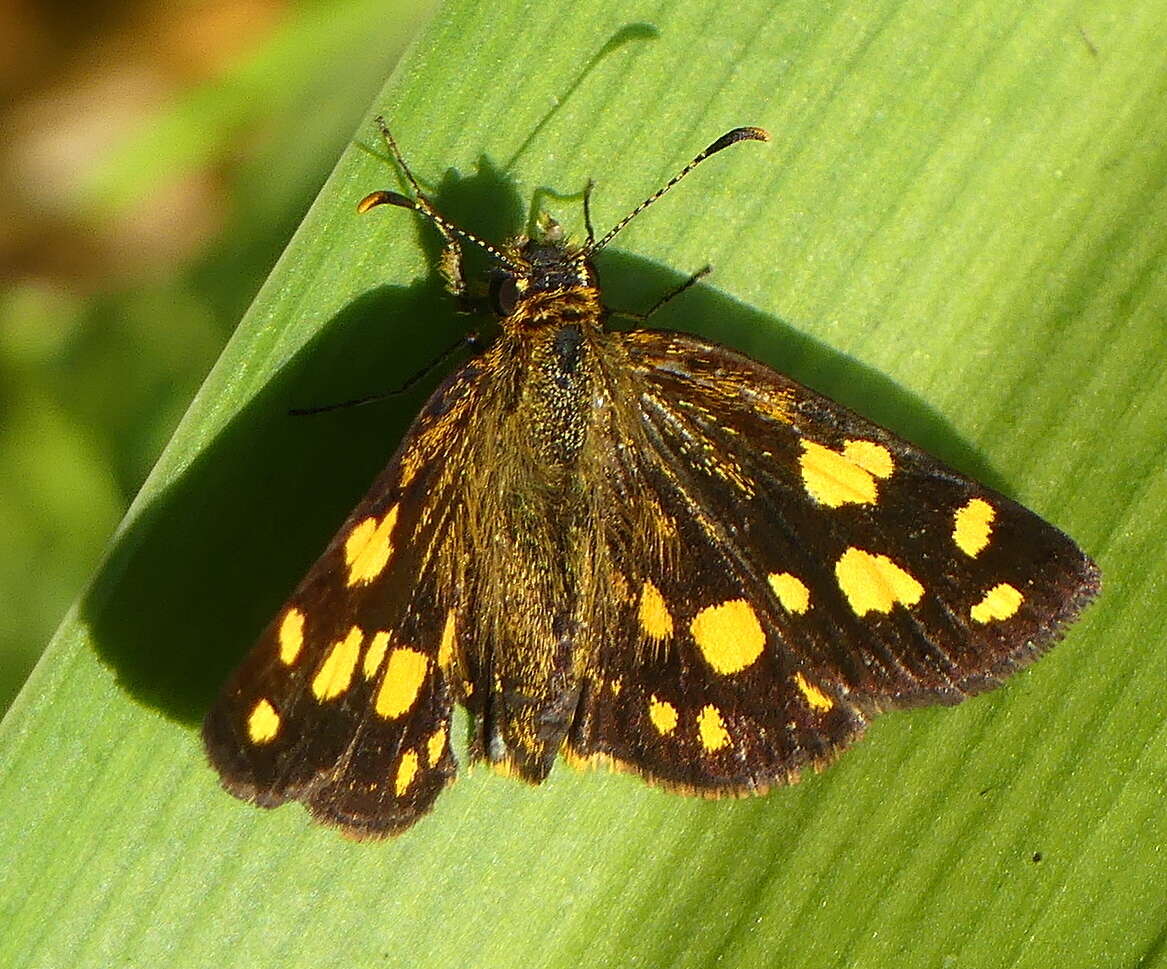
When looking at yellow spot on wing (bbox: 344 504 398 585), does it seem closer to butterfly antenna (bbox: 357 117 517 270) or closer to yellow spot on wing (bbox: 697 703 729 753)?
butterfly antenna (bbox: 357 117 517 270)

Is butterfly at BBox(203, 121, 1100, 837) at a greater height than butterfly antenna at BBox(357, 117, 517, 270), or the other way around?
butterfly antenna at BBox(357, 117, 517, 270)

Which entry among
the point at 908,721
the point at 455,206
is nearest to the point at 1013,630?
the point at 908,721

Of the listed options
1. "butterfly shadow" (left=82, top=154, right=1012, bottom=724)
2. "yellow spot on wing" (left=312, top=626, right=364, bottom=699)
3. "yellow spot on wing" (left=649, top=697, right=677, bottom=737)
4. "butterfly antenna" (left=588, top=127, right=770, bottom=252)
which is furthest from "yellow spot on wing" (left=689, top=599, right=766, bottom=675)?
"butterfly antenna" (left=588, top=127, right=770, bottom=252)

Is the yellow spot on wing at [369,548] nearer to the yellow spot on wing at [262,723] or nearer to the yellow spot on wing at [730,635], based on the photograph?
the yellow spot on wing at [262,723]

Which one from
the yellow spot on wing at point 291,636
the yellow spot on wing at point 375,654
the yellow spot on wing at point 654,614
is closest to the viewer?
the yellow spot on wing at point 291,636

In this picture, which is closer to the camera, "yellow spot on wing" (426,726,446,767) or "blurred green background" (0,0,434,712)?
"yellow spot on wing" (426,726,446,767)

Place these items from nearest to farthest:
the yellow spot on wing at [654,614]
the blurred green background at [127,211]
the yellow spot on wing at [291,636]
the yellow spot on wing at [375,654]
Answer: the yellow spot on wing at [291,636] < the yellow spot on wing at [375,654] < the yellow spot on wing at [654,614] < the blurred green background at [127,211]

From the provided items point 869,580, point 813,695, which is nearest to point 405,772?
point 813,695

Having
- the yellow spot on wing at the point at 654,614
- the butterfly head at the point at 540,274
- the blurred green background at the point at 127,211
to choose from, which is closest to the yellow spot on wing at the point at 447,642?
the yellow spot on wing at the point at 654,614
